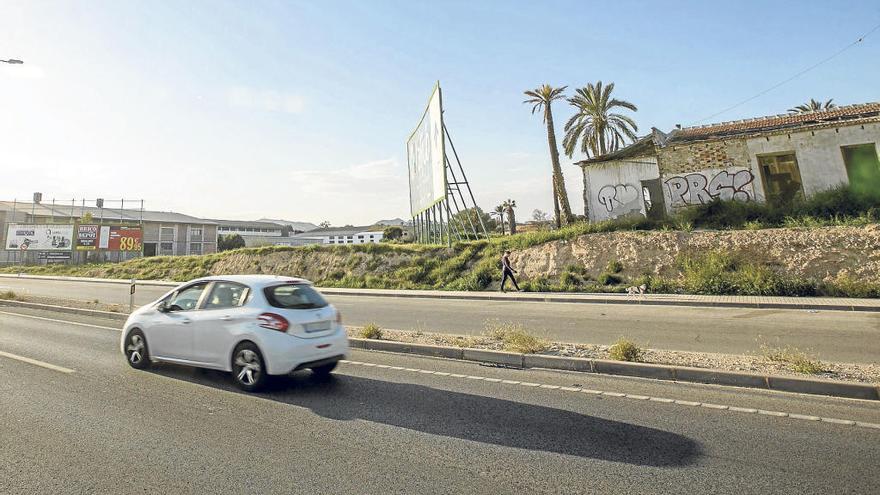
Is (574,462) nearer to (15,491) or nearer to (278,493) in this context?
(278,493)

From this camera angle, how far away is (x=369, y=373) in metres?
6.62

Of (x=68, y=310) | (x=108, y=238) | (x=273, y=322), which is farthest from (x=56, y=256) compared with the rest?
(x=273, y=322)

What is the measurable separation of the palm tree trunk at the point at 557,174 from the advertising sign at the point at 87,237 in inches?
2030

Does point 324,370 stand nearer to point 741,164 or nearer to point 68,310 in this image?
point 68,310

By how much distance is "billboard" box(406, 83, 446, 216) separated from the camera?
27.4 meters

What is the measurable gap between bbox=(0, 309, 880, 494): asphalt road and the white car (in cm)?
34

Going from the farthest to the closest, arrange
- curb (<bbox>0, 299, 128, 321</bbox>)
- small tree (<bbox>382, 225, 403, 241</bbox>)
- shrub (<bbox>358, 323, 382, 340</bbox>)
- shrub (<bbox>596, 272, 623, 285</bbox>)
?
small tree (<bbox>382, 225, 403, 241</bbox>) → shrub (<bbox>596, 272, 623, 285</bbox>) → curb (<bbox>0, 299, 128, 321</bbox>) → shrub (<bbox>358, 323, 382, 340</bbox>)

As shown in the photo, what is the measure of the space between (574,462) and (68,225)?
221ft

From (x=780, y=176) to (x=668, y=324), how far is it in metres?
17.9

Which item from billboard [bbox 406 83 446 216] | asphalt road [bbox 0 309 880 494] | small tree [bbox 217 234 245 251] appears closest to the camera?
asphalt road [bbox 0 309 880 494]

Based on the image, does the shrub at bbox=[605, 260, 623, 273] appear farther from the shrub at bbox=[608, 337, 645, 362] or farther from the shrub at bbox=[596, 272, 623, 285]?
the shrub at bbox=[608, 337, 645, 362]

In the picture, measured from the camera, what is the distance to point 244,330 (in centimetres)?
571

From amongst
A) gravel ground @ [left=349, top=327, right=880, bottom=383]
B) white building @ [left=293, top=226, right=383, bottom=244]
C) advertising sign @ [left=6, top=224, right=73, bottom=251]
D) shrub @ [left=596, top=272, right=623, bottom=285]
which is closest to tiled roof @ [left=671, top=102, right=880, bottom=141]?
shrub @ [left=596, top=272, right=623, bottom=285]

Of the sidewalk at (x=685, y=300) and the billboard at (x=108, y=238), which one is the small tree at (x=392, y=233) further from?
the sidewalk at (x=685, y=300)
